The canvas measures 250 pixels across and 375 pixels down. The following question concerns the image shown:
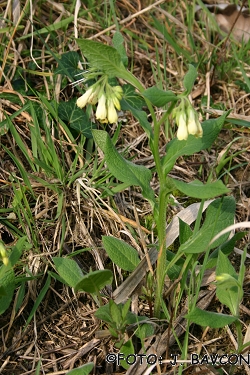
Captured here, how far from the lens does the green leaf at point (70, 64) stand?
3314 millimetres

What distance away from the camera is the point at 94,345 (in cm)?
248

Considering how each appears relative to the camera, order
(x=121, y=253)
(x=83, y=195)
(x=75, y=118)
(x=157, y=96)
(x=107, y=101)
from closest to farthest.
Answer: (x=157, y=96) < (x=107, y=101) < (x=121, y=253) < (x=83, y=195) < (x=75, y=118)

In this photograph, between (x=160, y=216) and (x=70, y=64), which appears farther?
(x=70, y=64)

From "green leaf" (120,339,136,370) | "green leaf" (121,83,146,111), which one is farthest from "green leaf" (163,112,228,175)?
"green leaf" (121,83,146,111)

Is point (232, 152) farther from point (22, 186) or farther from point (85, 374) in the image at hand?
point (85, 374)

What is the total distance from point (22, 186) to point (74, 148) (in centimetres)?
41

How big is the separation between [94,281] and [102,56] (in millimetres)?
878

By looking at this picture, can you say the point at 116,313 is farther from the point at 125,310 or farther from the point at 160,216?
the point at 160,216

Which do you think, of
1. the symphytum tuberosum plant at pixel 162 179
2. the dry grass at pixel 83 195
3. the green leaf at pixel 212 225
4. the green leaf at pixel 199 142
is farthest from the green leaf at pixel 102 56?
the dry grass at pixel 83 195

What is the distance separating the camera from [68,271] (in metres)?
2.45

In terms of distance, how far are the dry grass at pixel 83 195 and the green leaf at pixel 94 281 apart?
234 mm

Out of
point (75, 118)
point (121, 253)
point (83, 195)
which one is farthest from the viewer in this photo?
point (75, 118)

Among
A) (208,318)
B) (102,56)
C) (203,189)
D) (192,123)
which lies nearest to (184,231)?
(208,318)

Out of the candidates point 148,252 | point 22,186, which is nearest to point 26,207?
point 22,186
